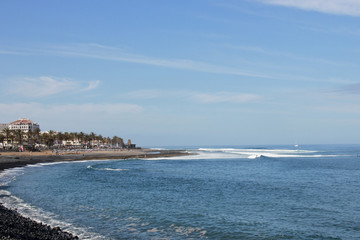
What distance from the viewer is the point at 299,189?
111ft

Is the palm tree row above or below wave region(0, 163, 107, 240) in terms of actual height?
above

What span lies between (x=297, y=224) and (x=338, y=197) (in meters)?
11.4

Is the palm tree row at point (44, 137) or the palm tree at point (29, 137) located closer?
the palm tree row at point (44, 137)

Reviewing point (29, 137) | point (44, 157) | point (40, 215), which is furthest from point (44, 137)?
point (40, 215)

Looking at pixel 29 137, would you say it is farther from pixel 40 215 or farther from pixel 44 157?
pixel 40 215

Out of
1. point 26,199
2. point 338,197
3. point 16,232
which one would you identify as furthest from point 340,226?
point 26,199

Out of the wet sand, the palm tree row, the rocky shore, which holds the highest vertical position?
the palm tree row

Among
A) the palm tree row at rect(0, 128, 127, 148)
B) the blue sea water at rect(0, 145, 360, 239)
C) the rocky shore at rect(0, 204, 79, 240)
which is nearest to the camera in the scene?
the rocky shore at rect(0, 204, 79, 240)

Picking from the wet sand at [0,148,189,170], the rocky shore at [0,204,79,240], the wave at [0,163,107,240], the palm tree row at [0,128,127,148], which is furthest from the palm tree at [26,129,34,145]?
the rocky shore at [0,204,79,240]

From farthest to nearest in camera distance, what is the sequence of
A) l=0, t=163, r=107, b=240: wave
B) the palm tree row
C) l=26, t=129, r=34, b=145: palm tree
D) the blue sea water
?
l=26, t=129, r=34, b=145: palm tree, the palm tree row, the blue sea water, l=0, t=163, r=107, b=240: wave

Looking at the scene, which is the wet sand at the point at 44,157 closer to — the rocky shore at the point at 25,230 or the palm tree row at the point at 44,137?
the palm tree row at the point at 44,137

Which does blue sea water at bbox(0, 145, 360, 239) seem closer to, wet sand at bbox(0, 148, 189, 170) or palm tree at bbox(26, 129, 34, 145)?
wet sand at bbox(0, 148, 189, 170)

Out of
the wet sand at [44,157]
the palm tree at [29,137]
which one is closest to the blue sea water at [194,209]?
the wet sand at [44,157]

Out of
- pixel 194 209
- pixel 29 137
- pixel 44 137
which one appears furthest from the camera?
pixel 44 137
